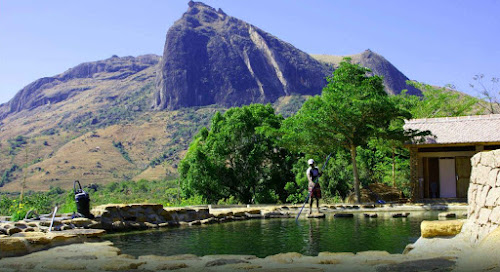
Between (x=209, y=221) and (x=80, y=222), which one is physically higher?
(x=80, y=222)

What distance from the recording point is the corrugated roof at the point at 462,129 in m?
18.3

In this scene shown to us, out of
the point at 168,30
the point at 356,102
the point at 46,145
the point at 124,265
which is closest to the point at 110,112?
the point at 46,145

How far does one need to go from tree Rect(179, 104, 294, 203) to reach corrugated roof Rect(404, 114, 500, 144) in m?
6.15

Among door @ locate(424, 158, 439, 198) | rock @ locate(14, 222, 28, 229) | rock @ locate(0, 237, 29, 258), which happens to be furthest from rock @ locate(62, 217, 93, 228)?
door @ locate(424, 158, 439, 198)

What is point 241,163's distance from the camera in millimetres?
22828

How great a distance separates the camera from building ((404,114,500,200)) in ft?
60.8

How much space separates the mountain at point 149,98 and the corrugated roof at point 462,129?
54.8 m

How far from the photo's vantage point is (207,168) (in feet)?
72.2

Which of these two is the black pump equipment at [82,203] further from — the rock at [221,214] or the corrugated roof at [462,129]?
the corrugated roof at [462,129]

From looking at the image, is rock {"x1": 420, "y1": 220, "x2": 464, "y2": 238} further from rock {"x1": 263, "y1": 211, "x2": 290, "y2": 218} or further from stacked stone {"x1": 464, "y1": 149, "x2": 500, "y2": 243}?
rock {"x1": 263, "y1": 211, "x2": 290, "y2": 218}

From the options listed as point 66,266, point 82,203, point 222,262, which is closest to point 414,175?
point 82,203

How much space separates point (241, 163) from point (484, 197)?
16.8 meters

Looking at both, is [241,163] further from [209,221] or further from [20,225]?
[20,225]

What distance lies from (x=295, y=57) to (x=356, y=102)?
119192 millimetres
